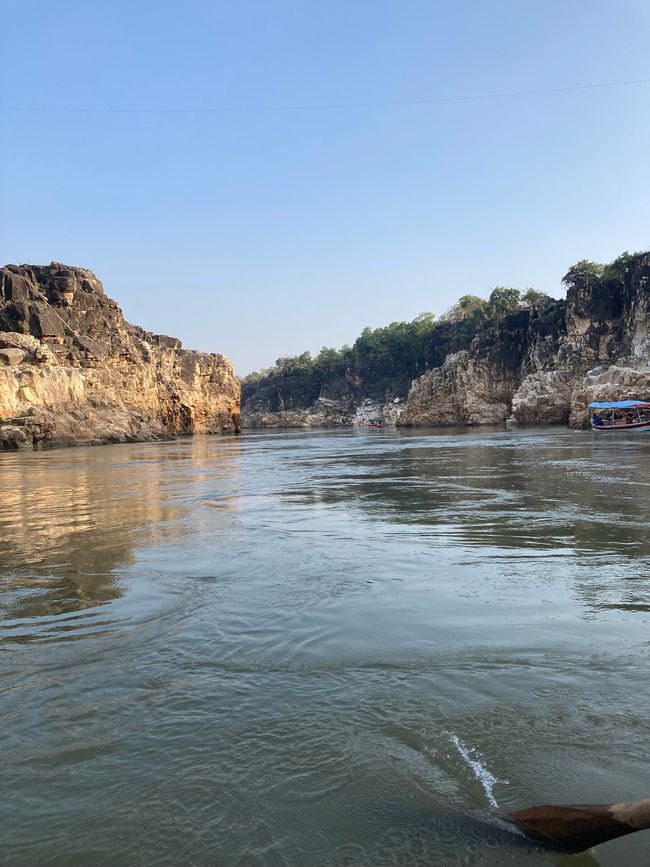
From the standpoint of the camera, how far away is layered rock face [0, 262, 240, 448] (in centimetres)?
4509

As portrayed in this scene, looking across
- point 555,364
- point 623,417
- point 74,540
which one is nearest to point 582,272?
point 555,364

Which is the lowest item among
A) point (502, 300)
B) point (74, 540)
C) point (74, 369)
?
point (74, 540)

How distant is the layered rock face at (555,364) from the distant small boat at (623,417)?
10.8 ft

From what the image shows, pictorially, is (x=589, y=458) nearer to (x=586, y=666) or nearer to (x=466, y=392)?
(x=586, y=666)

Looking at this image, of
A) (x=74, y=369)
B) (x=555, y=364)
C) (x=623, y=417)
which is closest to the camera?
(x=623, y=417)

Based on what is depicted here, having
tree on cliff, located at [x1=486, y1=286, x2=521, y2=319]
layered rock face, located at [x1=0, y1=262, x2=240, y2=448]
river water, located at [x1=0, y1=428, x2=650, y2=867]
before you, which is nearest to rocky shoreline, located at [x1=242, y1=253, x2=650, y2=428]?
tree on cliff, located at [x1=486, y1=286, x2=521, y2=319]

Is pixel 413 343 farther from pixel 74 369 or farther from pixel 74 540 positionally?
pixel 74 540

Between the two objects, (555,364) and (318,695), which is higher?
(555,364)

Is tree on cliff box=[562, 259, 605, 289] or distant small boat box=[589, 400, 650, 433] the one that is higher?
tree on cliff box=[562, 259, 605, 289]

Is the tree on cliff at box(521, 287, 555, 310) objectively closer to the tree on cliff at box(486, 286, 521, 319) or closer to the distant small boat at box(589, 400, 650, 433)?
the tree on cliff at box(486, 286, 521, 319)

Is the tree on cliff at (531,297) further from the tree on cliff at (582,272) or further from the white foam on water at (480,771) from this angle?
the white foam on water at (480,771)

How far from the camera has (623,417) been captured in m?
45.8

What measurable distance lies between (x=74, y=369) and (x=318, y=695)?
54866 mm

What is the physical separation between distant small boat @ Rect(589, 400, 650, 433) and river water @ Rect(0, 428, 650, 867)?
37821mm
